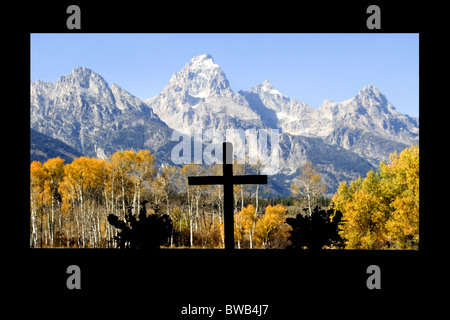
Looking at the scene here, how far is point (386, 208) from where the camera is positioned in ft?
91.4

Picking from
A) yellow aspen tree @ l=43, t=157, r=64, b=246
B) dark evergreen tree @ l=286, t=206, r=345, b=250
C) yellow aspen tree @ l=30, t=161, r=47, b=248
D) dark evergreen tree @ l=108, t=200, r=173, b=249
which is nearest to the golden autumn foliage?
yellow aspen tree @ l=43, t=157, r=64, b=246

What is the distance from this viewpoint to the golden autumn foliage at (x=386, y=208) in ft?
78.9

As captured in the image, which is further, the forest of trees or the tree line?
the tree line

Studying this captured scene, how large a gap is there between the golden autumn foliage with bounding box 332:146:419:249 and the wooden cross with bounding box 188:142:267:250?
20066 millimetres

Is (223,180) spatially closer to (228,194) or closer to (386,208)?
(228,194)

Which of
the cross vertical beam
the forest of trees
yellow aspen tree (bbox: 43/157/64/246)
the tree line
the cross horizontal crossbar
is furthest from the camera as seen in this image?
yellow aspen tree (bbox: 43/157/64/246)

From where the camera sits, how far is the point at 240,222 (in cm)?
2892

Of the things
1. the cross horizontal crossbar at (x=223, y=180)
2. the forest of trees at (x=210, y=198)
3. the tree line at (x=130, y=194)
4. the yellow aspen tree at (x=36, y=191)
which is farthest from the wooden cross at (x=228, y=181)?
the yellow aspen tree at (x=36, y=191)

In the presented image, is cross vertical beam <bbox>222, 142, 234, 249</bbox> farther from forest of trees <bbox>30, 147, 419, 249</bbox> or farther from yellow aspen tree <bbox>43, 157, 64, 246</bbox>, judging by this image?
yellow aspen tree <bbox>43, 157, 64, 246</bbox>

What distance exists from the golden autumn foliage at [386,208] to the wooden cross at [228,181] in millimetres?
20066

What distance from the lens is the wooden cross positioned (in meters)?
4.06

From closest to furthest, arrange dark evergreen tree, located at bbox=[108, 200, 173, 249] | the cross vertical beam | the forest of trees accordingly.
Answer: dark evergreen tree, located at bbox=[108, 200, 173, 249], the cross vertical beam, the forest of trees
